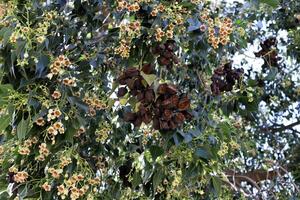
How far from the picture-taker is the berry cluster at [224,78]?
1.46 metres

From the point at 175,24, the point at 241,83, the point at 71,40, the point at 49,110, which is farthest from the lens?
the point at 241,83

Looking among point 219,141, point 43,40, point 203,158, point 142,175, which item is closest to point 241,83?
point 219,141

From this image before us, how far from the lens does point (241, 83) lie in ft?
4.99

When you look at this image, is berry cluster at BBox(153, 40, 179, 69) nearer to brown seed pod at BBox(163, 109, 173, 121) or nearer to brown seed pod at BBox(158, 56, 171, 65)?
brown seed pod at BBox(158, 56, 171, 65)

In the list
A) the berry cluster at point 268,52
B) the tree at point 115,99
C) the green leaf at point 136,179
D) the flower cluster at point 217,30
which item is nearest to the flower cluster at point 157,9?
the tree at point 115,99

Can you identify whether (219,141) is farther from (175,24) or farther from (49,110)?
(49,110)

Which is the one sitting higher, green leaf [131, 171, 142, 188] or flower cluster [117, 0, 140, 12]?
flower cluster [117, 0, 140, 12]

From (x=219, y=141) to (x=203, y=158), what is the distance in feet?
0.41

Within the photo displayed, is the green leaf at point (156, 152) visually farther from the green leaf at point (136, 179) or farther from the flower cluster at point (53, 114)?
the flower cluster at point (53, 114)

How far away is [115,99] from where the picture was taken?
1384 millimetres

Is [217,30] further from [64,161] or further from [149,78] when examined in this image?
[64,161]

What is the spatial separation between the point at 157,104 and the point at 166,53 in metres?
0.18

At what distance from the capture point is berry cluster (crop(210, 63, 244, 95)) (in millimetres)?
1462

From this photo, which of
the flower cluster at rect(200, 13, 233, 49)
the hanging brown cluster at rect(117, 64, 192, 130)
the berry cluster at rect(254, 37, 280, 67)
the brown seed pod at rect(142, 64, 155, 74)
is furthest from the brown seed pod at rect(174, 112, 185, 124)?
the berry cluster at rect(254, 37, 280, 67)
